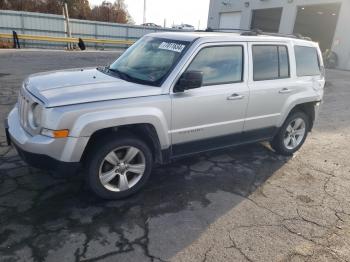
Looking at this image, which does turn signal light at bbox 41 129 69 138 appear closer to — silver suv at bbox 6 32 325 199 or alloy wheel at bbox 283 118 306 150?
silver suv at bbox 6 32 325 199

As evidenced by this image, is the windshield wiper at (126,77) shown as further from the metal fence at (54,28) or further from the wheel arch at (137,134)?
the metal fence at (54,28)

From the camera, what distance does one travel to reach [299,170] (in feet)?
16.3

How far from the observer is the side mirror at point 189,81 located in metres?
3.61

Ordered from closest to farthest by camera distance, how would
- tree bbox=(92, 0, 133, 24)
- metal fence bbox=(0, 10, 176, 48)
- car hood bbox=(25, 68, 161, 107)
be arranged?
car hood bbox=(25, 68, 161, 107), metal fence bbox=(0, 10, 176, 48), tree bbox=(92, 0, 133, 24)

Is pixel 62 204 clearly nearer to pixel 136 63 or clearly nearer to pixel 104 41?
pixel 136 63

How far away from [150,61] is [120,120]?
3.83 feet

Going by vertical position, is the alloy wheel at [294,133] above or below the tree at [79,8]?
below

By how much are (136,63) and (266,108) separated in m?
2.02

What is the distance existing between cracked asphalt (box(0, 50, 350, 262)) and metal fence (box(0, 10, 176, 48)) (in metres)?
20.7

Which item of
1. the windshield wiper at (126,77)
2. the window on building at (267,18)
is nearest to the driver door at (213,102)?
the windshield wiper at (126,77)

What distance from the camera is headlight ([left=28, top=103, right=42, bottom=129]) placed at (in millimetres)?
3309

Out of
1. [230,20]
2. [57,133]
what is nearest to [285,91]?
[57,133]

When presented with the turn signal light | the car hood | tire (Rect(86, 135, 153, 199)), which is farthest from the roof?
the turn signal light

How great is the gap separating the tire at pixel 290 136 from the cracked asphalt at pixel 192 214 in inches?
11.0
